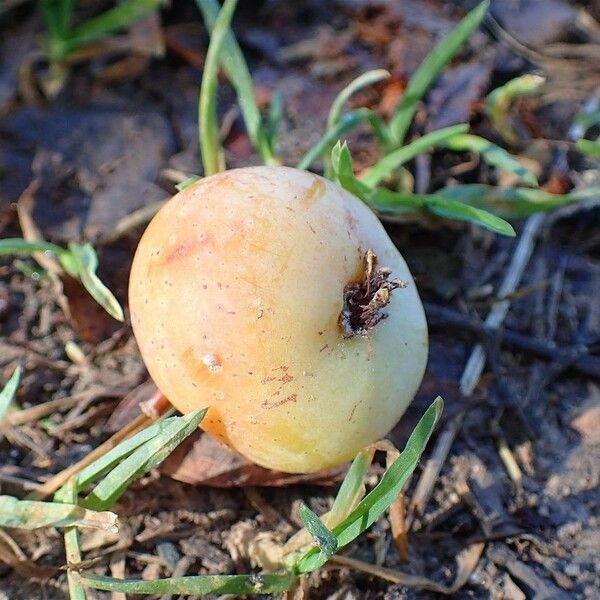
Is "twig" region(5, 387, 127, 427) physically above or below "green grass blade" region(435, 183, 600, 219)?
below

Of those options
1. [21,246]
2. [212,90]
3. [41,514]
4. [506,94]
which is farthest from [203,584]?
[506,94]

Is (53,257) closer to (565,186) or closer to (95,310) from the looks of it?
(95,310)

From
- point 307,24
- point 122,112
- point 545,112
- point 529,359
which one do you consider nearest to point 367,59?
point 307,24

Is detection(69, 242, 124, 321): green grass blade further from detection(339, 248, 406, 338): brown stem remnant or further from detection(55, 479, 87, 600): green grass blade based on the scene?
detection(339, 248, 406, 338): brown stem remnant

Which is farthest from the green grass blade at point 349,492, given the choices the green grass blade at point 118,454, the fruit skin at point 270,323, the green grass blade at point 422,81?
the green grass blade at point 422,81

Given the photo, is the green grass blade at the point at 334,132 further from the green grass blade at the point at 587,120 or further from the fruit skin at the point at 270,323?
the green grass blade at the point at 587,120

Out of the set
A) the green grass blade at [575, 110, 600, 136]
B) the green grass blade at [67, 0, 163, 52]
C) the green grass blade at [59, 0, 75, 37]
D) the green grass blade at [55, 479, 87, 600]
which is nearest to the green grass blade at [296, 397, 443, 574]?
the green grass blade at [55, 479, 87, 600]
